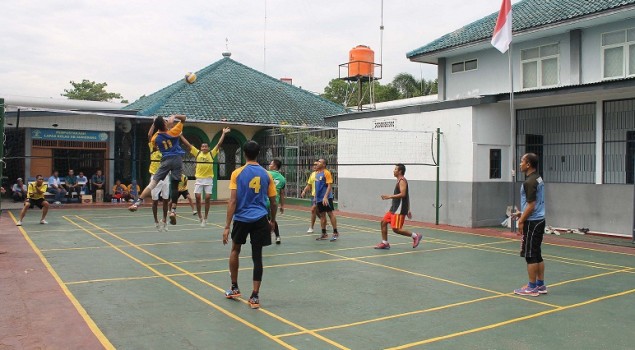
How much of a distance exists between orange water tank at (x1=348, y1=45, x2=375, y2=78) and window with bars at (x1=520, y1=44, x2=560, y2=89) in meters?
9.10

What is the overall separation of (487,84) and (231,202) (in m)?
13.3

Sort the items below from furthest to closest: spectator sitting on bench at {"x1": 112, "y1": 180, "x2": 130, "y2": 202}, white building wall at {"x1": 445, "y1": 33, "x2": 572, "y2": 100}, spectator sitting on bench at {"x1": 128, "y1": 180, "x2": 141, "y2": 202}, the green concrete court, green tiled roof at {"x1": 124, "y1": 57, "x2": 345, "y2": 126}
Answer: green tiled roof at {"x1": 124, "y1": 57, "x2": 345, "y2": 126} → spectator sitting on bench at {"x1": 128, "y1": 180, "x2": 141, "y2": 202} → spectator sitting on bench at {"x1": 112, "y1": 180, "x2": 130, "y2": 202} → white building wall at {"x1": 445, "y1": 33, "x2": 572, "y2": 100} → the green concrete court

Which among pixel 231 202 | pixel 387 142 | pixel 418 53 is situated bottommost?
pixel 231 202

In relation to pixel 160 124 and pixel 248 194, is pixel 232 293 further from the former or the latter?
pixel 160 124

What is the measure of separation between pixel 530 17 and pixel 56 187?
17191 millimetres

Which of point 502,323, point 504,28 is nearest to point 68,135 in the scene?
point 504,28

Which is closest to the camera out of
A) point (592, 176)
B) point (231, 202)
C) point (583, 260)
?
point (231, 202)

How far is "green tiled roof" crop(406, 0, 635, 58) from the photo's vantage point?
46.1ft

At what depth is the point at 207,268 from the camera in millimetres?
8648

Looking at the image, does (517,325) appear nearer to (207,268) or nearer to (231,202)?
(231,202)

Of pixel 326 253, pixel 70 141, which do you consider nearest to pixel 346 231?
pixel 326 253

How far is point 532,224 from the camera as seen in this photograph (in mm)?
6984

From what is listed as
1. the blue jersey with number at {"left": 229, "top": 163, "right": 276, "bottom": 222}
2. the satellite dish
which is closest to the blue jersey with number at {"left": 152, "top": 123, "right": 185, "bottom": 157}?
the blue jersey with number at {"left": 229, "top": 163, "right": 276, "bottom": 222}

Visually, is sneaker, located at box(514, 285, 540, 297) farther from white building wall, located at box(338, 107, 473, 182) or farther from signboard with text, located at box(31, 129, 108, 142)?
signboard with text, located at box(31, 129, 108, 142)
